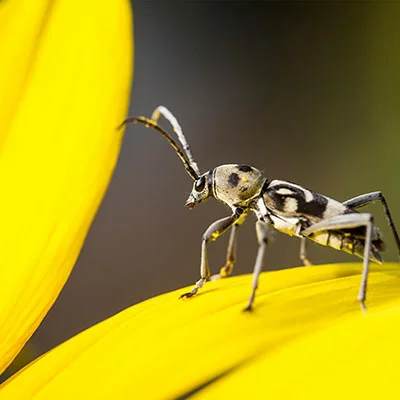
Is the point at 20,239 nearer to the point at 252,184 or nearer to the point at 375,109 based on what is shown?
the point at 252,184

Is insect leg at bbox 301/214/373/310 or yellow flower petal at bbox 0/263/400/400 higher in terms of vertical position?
insect leg at bbox 301/214/373/310

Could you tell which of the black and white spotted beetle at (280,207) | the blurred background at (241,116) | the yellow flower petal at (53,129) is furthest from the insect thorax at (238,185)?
the blurred background at (241,116)

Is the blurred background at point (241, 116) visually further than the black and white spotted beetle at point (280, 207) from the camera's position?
Yes

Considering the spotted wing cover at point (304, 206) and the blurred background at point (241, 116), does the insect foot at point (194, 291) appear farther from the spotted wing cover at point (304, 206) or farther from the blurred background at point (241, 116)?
the blurred background at point (241, 116)

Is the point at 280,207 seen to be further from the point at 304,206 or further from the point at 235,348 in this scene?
the point at 235,348

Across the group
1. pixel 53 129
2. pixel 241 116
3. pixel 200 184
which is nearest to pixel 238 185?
pixel 200 184

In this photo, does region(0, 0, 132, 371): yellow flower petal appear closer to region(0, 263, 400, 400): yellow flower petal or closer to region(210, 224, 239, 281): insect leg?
region(0, 263, 400, 400): yellow flower petal

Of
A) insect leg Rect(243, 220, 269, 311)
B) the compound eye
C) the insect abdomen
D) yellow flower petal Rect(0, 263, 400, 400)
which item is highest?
the compound eye

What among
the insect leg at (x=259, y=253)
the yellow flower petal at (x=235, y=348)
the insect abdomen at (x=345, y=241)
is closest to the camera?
the yellow flower petal at (x=235, y=348)

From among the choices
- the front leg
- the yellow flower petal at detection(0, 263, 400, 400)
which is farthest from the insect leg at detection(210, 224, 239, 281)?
the yellow flower petal at detection(0, 263, 400, 400)
